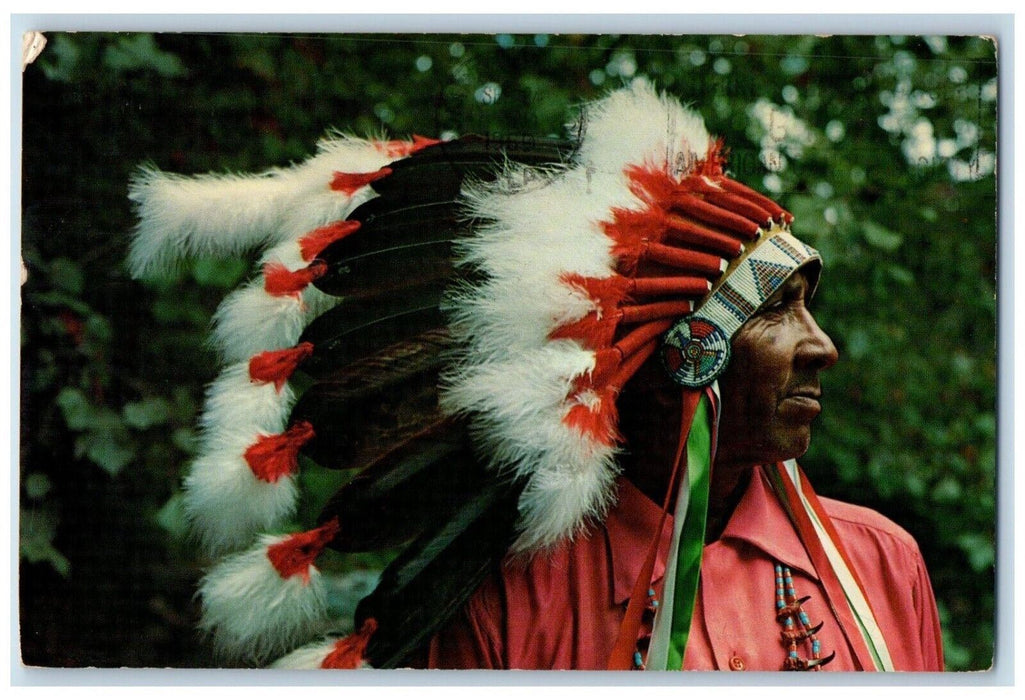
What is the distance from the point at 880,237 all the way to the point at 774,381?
1.49ft

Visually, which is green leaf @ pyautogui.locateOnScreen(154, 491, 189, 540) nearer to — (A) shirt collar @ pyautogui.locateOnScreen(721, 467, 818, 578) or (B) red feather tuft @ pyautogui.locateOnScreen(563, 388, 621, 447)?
(B) red feather tuft @ pyautogui.locateOnScreen(563, 388, 621, 447)

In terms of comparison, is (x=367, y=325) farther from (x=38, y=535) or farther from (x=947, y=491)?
(x=947, y=491)

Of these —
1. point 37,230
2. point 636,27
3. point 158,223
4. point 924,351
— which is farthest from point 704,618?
point 37,230

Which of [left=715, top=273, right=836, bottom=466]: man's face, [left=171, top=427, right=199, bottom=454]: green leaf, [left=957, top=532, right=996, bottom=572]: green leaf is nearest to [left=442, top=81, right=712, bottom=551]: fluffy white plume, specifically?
[left=715, top=273, right=836, bottom=466]: man's face

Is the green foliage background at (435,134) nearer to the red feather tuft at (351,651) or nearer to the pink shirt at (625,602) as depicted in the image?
the pink shirt at (625,602)

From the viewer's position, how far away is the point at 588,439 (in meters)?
1.83

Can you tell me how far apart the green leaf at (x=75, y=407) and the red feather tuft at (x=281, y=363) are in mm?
435

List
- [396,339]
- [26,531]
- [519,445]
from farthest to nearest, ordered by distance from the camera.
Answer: [26,531] < [396,339] < [519,445]

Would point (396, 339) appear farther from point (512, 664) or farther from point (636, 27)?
point (636, 27)

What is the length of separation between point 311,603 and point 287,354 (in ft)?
1.65

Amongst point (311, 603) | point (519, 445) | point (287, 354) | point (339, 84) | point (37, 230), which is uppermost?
point (339, 84)

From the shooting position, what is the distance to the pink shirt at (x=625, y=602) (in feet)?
6.39

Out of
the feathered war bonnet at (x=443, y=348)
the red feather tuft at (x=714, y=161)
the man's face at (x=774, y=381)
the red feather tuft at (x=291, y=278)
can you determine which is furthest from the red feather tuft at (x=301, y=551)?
the red feather tuft at (x=714, y=161)

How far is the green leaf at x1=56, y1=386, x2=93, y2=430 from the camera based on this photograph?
2.11 metres
